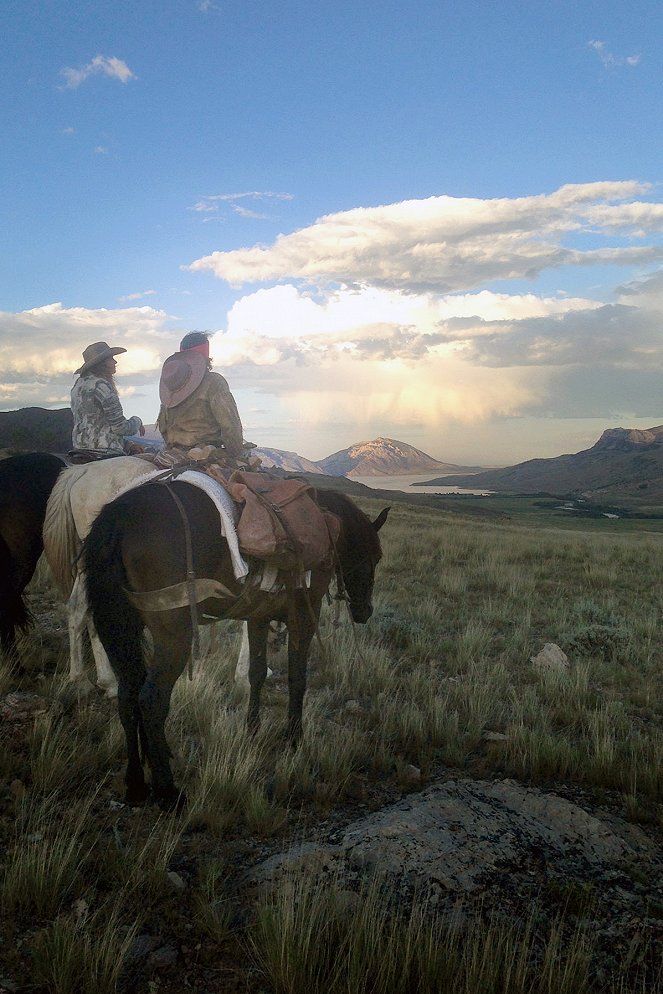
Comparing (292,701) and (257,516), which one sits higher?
(257,516)

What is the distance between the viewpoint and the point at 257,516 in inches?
148

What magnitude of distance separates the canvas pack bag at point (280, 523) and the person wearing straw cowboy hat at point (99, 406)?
2233 mm

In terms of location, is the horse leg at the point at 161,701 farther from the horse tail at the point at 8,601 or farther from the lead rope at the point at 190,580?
the horse tail at the point at 8,601

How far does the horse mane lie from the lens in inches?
197

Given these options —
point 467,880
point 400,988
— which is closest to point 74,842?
point 400,988

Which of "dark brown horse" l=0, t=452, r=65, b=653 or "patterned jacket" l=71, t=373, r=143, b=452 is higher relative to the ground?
"patterned jacket" l=71, t=373, r=143, b=452

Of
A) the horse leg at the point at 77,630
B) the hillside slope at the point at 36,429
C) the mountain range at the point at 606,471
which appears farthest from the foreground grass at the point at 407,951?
the mountain range at the point at 606,471

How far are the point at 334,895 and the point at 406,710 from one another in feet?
8.83

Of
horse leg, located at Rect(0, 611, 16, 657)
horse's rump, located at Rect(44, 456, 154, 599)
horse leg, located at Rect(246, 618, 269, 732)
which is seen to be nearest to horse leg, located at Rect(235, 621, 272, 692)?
horse leg, located at Rect(246, 618, 269, 732)

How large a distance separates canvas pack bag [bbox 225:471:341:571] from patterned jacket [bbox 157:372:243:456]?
0.95 metres

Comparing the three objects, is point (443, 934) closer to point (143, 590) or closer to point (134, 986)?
point (134, 986)

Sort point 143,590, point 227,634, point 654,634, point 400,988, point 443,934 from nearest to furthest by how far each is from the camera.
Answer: point 400,988, point 443,934, point 143,590, point 227,634, point 654,634

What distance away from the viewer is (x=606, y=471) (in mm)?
154625

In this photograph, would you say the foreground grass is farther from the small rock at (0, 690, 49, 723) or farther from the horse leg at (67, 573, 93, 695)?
the horse leg at (67, 573, 93, 695)
